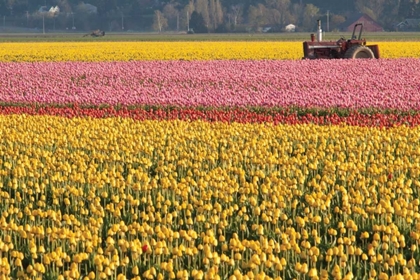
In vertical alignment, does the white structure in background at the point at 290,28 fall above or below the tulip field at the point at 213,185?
below

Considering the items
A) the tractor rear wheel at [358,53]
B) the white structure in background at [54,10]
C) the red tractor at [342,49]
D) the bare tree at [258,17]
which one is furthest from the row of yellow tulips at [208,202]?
the white structure in background at [54,10]

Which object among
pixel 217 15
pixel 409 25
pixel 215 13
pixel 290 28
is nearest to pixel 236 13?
pixel 215 13

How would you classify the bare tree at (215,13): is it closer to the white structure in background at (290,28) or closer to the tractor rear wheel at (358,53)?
the white structure in background at (290,28)

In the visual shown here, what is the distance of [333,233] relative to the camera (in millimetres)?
8719

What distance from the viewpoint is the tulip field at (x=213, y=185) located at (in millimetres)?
8141

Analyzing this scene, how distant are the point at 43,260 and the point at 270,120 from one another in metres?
10.3

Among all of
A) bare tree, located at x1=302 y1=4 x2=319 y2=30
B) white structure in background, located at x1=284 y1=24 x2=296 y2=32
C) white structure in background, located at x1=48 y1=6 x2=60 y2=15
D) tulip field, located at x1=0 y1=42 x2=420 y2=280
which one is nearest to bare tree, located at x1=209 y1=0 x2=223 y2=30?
bare tree, located at x1=302 y1=4 x2=319 y2=30

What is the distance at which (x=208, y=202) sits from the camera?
10.5m

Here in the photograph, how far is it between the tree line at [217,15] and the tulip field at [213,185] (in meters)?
93.5

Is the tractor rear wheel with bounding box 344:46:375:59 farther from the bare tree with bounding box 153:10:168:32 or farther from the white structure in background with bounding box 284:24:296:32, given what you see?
the bare tree with bounding box 153:10:168:32

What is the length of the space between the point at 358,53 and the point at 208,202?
2388 cm

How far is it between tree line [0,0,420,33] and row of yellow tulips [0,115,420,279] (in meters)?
99.5

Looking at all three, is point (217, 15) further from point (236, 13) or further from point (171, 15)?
point (171, 15)

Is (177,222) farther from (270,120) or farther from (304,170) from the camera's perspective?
(270,120)
